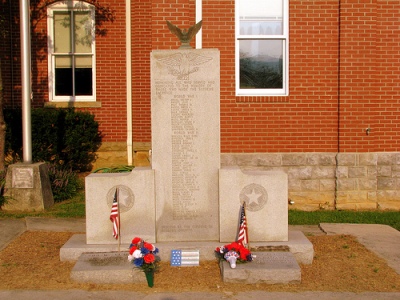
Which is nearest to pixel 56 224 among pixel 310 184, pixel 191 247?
pixel 191 247

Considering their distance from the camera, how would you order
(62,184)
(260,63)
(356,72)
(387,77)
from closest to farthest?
1. (356,72)
2. (260,63)
3. (387,77)
4. (62,184)

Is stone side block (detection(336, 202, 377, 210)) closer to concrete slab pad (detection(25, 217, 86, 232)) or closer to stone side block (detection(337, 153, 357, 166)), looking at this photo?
stone side block (detection(337, 153, 357, 166))

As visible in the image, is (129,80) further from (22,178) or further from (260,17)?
(22,178)

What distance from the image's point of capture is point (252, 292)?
551cm

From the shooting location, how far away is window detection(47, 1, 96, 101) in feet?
40.8

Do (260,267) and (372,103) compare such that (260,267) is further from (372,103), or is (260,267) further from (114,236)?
(372,103)

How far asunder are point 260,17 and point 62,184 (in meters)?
5.16

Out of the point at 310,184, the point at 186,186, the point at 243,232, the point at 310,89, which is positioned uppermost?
the point at 310,89

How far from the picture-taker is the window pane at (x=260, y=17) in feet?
32.8

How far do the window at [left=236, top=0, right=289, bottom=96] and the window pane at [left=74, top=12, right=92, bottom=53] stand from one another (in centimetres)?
429

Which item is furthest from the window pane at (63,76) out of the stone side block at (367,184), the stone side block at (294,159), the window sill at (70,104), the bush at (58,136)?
the stone side block at (367,184)

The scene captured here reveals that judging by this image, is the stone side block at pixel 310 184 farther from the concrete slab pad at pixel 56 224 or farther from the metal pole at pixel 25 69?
the metal pole at pixel 25 69

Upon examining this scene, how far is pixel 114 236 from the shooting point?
6375mm

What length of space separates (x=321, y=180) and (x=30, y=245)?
553 cm
